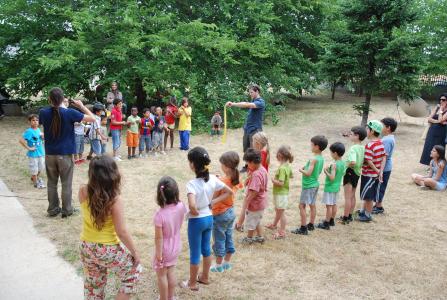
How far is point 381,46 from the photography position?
40.6ft

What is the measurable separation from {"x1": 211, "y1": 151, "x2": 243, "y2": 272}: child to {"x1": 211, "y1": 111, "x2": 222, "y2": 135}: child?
24.9 ft

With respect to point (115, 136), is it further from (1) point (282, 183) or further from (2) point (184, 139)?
(1) point (282, 183)

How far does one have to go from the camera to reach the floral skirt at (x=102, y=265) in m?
3.12

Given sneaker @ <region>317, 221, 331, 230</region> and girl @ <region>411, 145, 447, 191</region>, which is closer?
sneaker @ <region>317, 221, 331, 230</region>

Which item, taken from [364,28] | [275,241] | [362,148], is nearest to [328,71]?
[364,28]

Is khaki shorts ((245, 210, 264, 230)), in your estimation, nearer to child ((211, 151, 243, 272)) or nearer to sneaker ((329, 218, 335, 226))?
child ((211, 151, 243, 272))

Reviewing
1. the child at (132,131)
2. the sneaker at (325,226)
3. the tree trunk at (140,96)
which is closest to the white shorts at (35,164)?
the child at (132,131)

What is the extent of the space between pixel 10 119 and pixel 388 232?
12.5 m

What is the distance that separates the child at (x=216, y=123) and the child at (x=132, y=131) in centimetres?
316

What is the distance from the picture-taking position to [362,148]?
566 centimetres

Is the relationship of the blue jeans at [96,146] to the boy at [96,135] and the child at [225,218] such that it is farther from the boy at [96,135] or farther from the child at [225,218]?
the child at [225,218]

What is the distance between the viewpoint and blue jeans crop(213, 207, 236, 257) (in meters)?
4.21

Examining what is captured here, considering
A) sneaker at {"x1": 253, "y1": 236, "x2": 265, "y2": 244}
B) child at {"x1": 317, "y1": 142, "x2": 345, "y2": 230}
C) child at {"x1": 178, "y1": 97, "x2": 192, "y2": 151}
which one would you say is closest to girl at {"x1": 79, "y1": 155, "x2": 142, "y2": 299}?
sneaker at {"x1": 253, "y1": 236, "x2": 265, "y2": 244}

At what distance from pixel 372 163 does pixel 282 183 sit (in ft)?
5.11
